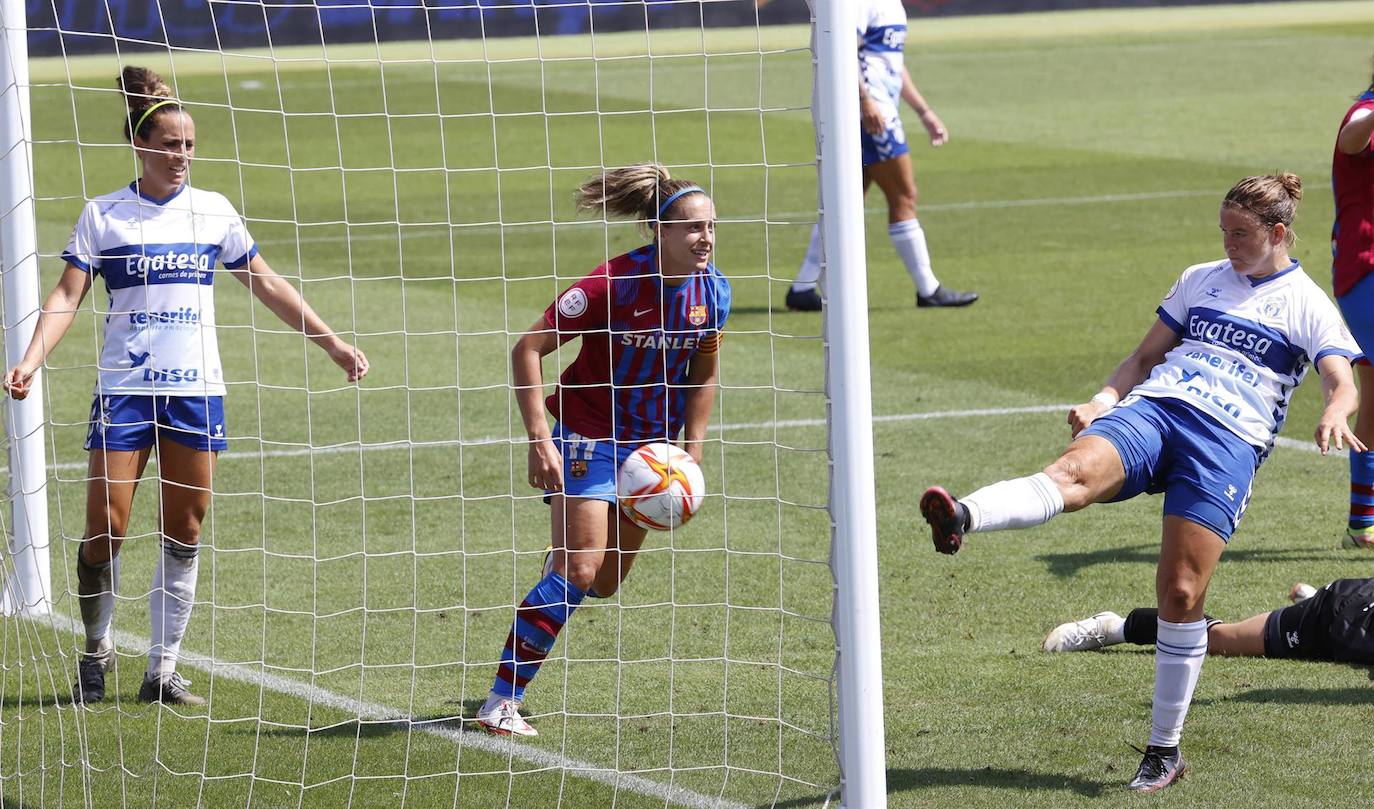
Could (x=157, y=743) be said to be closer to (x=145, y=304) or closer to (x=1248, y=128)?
(x=145, y=304)

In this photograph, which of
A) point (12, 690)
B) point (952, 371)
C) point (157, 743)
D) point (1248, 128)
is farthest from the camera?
point (1248, 128)

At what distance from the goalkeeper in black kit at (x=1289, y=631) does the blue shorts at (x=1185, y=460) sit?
1.13m

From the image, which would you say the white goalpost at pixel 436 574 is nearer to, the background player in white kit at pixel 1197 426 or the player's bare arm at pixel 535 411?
the player's bare arm at pixel 535 411

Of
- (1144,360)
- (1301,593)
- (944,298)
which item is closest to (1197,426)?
(1144,360)

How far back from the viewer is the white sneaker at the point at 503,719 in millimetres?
5438

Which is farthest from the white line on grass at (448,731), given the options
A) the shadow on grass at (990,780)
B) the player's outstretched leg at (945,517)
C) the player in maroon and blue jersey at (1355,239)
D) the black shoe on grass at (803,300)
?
the black shoe on grass at (803,300)

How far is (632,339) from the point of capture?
540 cm

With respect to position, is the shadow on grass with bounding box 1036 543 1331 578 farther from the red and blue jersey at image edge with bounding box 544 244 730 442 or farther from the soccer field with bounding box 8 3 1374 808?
the red and blue jersey at image edge with bounding box 544 244 730 442

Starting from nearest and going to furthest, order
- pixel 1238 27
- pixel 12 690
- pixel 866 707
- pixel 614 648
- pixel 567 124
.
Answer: pixel 866 707 → pixel 12 690 → pixel 614 648 → pixel 567 124 → pixel 1238 27

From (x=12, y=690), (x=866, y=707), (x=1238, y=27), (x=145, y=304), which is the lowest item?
(x=1238, y=27)

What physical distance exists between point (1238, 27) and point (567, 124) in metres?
18.1

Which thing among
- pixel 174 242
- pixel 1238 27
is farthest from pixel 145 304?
pixel 1238 27

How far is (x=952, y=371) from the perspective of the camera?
11.1 m

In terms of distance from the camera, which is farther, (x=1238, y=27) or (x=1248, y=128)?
(x=1238, y=27)
